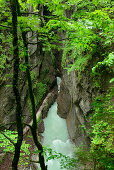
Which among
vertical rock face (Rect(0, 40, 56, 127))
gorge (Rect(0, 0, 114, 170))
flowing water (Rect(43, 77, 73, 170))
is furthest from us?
vertical rock face (Rect(0, 40, 56, 127))

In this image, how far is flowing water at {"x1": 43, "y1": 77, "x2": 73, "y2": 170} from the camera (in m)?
8.89

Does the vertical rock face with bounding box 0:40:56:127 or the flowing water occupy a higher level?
the vertical rock face with bounding box 0:40:56:127

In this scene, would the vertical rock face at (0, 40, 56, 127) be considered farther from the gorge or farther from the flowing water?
the flowing water

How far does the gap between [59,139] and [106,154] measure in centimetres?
852

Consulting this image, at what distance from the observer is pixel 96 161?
2.38m

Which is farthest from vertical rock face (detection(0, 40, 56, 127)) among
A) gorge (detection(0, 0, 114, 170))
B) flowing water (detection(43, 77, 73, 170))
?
flowing water (detection(43, 77, 73, 170))

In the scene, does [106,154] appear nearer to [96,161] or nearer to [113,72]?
[96,161]

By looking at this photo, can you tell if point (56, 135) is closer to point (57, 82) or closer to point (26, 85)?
point (26, 85)

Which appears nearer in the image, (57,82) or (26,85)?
(26,85)

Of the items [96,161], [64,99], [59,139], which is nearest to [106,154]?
[96,161]

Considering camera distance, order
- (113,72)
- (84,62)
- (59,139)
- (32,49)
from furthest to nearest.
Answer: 1. (32,49)
2. (59,139)
3. (84,62)
4. (113,72)

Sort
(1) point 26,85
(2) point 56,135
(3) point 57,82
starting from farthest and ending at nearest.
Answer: (3) point 57,82, (1) point 26,85, (2) point 56,135

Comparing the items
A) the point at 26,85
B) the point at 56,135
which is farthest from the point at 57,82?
the point at 56,135

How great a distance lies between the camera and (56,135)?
10.5 m
